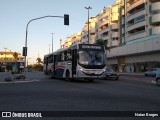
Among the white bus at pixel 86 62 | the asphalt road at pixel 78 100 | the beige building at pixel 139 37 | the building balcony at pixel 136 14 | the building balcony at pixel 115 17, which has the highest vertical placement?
the building balcony at pixel 115 17

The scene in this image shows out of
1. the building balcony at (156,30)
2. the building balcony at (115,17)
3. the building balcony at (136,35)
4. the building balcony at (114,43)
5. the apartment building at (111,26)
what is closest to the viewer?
the building balcony at (156,30)

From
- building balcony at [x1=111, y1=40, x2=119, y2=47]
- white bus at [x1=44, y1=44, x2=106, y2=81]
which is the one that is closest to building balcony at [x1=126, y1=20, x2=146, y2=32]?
building balcony at [x1=111, y1=40, x2=119, y2=47]

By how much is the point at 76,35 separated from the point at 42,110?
147917mm

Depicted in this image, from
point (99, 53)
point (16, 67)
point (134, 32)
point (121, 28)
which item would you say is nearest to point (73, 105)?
point (99, 53)

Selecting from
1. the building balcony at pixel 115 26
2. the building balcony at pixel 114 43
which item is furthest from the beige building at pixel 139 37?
the building balcony at pixel 115 26

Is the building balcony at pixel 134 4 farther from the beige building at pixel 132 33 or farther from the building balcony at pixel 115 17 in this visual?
the building balcony at pixel 115 17

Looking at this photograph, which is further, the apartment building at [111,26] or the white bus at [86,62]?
the apartment building at [111,26]

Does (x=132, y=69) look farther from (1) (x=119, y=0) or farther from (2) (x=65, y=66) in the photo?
(2) (x=65, y=66)

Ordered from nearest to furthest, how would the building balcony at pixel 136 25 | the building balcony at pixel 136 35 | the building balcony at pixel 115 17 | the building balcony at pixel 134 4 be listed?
the building balcony at pixel 136 35 < the building balcony at pixel 136 25 < the building balcony at pixel 134 4 < the building balcony at pixel 115 17

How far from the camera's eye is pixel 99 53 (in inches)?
1013

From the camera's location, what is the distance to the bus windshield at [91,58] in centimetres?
2506

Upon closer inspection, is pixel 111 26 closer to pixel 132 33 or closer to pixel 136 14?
pixel 132 33

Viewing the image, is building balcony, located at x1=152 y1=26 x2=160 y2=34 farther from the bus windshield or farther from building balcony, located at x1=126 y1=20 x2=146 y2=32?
the bus windshield

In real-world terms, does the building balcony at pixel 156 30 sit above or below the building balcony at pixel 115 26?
below
